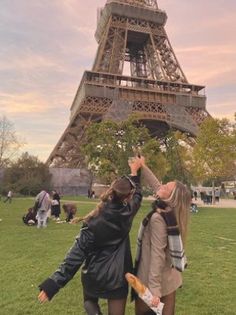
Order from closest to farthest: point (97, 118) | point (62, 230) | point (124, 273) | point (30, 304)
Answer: point (124, 273)
point (30, 304)
point (62, 230)
point (97, 118)

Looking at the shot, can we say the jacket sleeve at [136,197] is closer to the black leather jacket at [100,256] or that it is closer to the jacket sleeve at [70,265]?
the black leather jacket at [100,256]

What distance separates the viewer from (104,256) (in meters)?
3.26

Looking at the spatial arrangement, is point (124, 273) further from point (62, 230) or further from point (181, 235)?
point (62, 230)

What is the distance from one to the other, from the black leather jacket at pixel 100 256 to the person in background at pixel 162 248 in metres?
0.21

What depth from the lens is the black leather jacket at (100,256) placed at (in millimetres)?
3209

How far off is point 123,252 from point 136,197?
1.58 feet

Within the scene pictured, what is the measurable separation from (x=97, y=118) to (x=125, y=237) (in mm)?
43756

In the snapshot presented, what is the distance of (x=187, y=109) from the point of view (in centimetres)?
5109

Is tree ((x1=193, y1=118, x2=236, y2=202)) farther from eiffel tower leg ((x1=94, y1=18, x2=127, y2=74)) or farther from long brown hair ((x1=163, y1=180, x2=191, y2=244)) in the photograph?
long brown hair ((x1=163, y1=180, x2=191, y2=244))

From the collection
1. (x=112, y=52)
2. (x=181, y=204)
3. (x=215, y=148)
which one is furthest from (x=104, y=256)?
(x=112, y=52)

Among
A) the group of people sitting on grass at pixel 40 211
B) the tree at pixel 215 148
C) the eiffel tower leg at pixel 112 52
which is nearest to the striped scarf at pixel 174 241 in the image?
the group of people sitting on grass at pixel 40 211

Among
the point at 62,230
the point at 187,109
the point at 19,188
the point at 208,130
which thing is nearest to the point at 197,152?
the point at 208,130

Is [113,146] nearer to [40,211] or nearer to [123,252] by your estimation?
[40,211]

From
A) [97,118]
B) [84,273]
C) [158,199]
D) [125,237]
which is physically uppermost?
[97,118]
